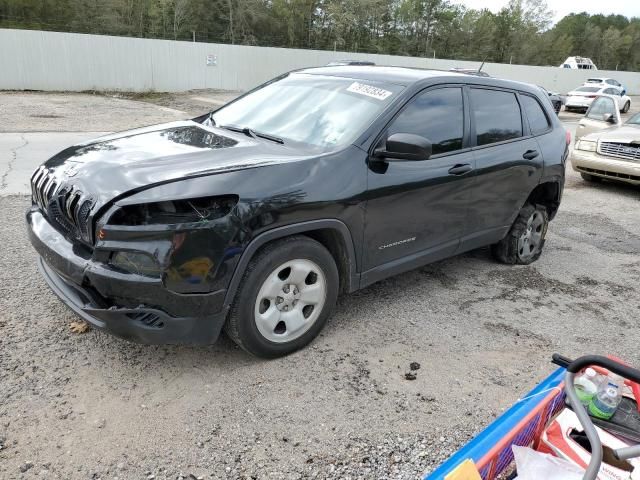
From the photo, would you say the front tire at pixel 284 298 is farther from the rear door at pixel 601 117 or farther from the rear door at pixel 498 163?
the rear door at pixel 601 117

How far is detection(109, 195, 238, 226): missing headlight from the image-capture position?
2.64 meters

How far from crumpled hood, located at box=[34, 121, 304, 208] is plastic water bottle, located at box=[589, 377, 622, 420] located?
1985 mm

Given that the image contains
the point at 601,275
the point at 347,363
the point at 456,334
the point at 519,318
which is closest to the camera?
the point at 347,363

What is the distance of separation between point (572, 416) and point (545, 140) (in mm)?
3487

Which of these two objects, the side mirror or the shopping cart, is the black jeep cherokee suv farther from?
the shopping cart

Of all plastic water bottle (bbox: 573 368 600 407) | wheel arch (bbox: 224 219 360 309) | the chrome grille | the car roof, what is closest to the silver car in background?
the chrome grille

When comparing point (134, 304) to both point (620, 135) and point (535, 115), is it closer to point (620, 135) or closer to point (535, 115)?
point (535, 115)

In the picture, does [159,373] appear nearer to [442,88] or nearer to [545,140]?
[442,88]

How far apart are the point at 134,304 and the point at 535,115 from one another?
4.08 m

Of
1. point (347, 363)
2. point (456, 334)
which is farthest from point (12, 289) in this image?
point (456, 334)

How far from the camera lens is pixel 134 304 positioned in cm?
270

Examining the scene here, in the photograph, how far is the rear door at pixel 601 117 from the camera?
34.6 ft

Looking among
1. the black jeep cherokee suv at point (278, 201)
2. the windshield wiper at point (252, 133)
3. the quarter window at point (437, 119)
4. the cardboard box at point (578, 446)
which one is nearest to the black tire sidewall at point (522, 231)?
the black jeep cherokee suv at point (278, 201)

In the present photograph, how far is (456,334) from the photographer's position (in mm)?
3771
